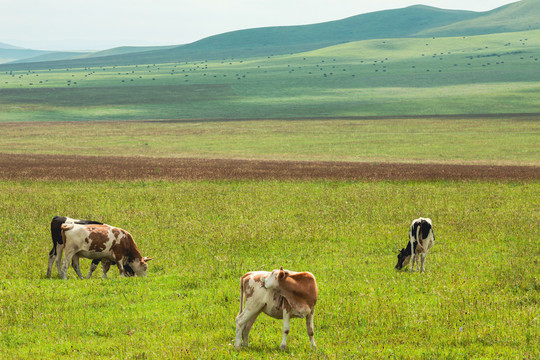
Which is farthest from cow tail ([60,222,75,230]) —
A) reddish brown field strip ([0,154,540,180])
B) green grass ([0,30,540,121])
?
green grass ([0,30,540,121])

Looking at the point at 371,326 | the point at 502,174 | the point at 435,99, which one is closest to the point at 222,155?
the point at 502,174

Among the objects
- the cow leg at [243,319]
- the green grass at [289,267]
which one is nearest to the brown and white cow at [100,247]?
the green grass at [289,267]

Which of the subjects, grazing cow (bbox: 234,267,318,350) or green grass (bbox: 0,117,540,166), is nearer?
grazing cow (bbox: 234,267,318,350)

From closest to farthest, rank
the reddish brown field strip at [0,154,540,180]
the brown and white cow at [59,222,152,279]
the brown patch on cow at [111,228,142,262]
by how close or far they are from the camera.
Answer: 1. the brown and white cow at [59,222,152,279]
2. the brown patch on cow at [111,228,142,262]
3. the reddish brown field strip at [0,154,540,180]

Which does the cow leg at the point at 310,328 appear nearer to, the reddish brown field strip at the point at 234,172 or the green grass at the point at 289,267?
the green grass at the point at 289,267

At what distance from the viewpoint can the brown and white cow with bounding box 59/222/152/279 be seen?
15.7 m

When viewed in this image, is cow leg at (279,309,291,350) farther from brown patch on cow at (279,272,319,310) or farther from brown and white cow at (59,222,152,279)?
brown and white cow at (59,222,152,279)

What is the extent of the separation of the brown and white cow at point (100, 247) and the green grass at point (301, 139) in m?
49.8

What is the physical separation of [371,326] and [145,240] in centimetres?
1094

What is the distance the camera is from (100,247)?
1593 centimetres

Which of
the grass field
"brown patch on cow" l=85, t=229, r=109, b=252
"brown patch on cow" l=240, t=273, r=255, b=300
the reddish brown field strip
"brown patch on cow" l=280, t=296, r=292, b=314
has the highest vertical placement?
"brown patch on cow" l=240, t=273, r=255, b=300

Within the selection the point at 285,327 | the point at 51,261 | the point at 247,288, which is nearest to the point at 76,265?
the point at 51,261

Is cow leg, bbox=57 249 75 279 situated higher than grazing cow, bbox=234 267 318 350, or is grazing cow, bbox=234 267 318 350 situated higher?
grazing cow, bbox=234 267 318 350

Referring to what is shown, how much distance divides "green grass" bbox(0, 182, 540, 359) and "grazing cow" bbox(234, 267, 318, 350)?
1.79 ft
